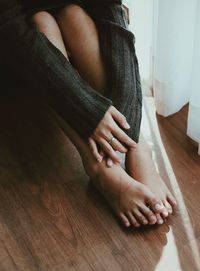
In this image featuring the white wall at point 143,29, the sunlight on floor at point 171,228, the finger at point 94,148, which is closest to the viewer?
the sunlight on floor at point 171,228

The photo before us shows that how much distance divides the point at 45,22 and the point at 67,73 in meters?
0.17

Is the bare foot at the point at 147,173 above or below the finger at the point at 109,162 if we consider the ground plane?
below

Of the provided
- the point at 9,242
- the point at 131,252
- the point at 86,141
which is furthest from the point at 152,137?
the point at 9,242

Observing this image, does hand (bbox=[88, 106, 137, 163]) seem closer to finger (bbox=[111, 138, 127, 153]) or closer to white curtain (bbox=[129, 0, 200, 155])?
finger (bbox=[111, 138, 127, 153])

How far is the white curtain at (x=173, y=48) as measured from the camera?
1061 millimetres

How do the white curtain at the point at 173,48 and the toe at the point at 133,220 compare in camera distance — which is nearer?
the toe at the point at 133,220

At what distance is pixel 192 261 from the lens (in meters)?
0.89

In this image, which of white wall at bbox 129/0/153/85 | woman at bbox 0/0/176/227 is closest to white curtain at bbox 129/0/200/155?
white wall at bbox 129/0/153/85

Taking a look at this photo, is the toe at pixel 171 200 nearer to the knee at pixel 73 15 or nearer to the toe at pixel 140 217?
the toe at pixel 140 217

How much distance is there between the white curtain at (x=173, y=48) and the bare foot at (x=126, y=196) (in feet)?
0.89

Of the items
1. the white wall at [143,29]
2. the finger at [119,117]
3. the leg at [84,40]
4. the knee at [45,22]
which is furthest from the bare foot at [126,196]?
the white wall at [143,29]

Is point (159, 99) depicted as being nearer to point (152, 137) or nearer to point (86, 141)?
point (152, 137)

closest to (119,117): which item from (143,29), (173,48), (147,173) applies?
(147,173)

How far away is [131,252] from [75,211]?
6.9 inches
